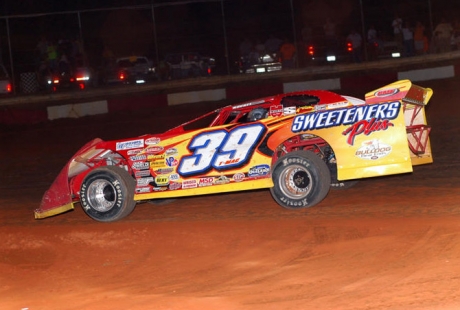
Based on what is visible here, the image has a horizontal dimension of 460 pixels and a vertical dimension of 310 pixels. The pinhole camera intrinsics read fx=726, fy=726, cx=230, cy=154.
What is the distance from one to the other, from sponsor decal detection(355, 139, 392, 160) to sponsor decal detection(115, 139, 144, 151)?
9.16 feet

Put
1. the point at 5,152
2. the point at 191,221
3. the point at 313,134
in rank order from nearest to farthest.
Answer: the point at 313,134, the point at 191,221, the point at 5,152

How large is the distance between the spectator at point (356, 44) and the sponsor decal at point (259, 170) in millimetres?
15633

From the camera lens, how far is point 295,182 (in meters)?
8.93

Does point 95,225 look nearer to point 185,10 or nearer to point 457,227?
point 457,227

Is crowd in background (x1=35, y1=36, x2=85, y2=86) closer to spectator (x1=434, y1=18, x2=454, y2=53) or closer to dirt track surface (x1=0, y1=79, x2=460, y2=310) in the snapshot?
spectator (x1=434, y1=18, x2=454, y2=53)

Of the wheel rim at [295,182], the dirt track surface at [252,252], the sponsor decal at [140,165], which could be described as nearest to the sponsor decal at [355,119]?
the wheel rim at [295,182]

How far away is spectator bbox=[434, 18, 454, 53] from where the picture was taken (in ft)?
78.0

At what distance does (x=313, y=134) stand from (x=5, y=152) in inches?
400

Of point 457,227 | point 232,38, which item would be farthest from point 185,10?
point 457,227

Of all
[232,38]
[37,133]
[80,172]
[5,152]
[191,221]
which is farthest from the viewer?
[232,38]

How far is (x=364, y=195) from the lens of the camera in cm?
968

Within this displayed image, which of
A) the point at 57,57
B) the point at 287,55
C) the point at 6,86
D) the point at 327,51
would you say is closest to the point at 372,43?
the point at 327,51

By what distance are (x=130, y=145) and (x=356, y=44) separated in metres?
16.0

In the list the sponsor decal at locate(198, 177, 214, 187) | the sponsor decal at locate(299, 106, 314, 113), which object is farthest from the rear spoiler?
the sponsor decal at locate(198, 177, 214, 187)
